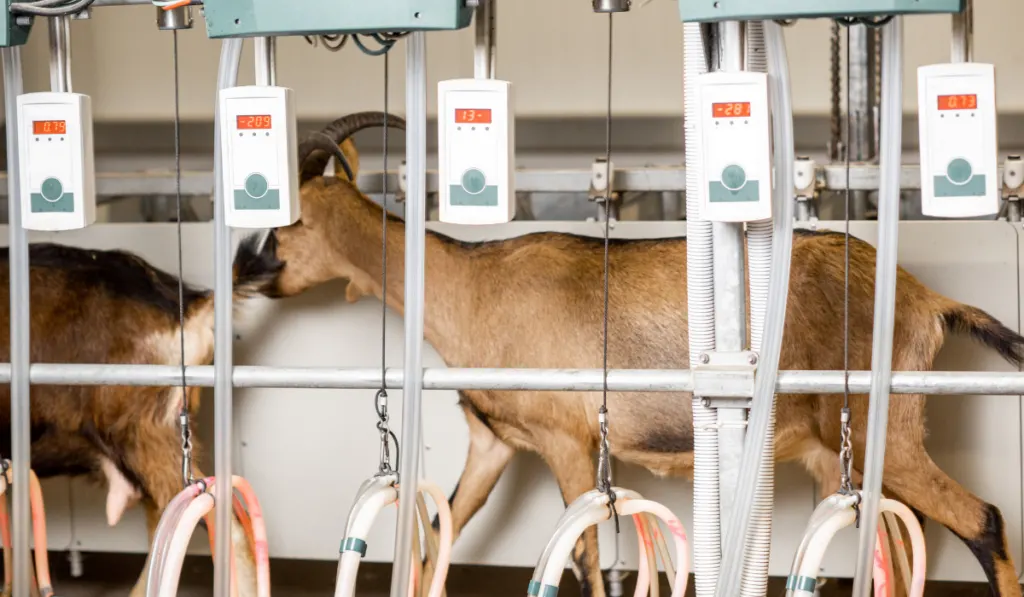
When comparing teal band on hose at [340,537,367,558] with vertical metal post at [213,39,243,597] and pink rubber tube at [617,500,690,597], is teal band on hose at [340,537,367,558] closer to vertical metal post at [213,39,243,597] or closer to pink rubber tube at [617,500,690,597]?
vertical metal post at [213,39,243,597]

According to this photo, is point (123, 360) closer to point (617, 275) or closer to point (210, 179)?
point (210, 179)

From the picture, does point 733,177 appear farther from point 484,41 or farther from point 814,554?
point 814,554

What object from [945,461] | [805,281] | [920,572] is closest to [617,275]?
[805,281]

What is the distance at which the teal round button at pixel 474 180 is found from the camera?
5.69 ft

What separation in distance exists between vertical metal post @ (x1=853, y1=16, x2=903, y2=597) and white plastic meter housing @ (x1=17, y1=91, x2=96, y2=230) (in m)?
1.24

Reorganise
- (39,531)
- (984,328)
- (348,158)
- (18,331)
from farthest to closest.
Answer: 1. (348,158)
2. (984,328)
3. (39,531)
4. (18,331)

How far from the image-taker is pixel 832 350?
270 cm

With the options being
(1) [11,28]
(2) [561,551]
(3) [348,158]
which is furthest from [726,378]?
(3) [348,158]

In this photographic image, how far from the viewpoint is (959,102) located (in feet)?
5.33

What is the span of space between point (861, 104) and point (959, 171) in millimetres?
2093

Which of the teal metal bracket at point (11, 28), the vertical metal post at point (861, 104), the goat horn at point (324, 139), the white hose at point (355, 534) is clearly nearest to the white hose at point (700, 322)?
the white hose at point (355, 534)

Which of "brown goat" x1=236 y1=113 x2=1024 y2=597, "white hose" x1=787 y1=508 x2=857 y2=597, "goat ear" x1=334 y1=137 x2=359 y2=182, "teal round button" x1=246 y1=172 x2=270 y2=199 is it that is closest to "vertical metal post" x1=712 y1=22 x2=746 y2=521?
"white hose" x1=787 y1=508 x2=857 y2=597

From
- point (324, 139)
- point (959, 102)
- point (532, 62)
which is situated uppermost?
point (532, 62)

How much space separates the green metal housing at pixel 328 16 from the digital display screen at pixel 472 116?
126 millimetres
